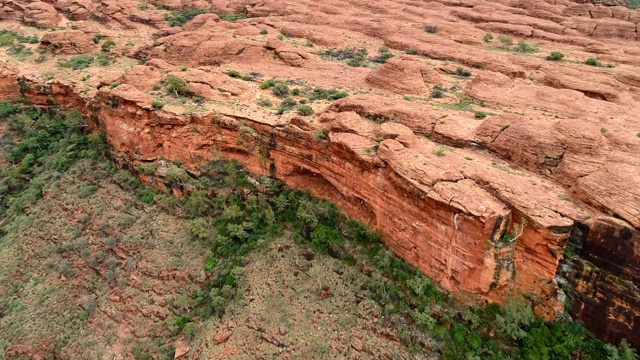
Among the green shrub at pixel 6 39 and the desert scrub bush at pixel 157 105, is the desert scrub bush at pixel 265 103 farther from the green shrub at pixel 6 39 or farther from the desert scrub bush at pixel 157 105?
the green shrub at pixel 6 39

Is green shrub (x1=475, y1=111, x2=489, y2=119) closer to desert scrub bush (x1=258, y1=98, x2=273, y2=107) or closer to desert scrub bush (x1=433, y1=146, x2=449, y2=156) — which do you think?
desert scrub bush (x1=433, y1=146, x2=449, y2=156)

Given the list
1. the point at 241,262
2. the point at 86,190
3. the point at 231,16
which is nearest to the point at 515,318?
the point at 241,262

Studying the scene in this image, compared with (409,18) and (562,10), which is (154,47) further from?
(562,10)

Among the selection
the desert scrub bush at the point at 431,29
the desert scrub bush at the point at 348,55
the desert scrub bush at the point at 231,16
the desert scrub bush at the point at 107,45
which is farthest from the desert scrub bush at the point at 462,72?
the desert scrub bush at the point at 107,45

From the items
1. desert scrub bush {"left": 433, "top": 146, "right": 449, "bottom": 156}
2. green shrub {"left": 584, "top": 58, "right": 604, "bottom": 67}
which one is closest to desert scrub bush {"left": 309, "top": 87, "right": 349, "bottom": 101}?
desert scrub bush {"left": 433, "top": 146, "right": 449, "bottom": 156}

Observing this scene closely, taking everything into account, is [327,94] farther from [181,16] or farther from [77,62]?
[181,16]
